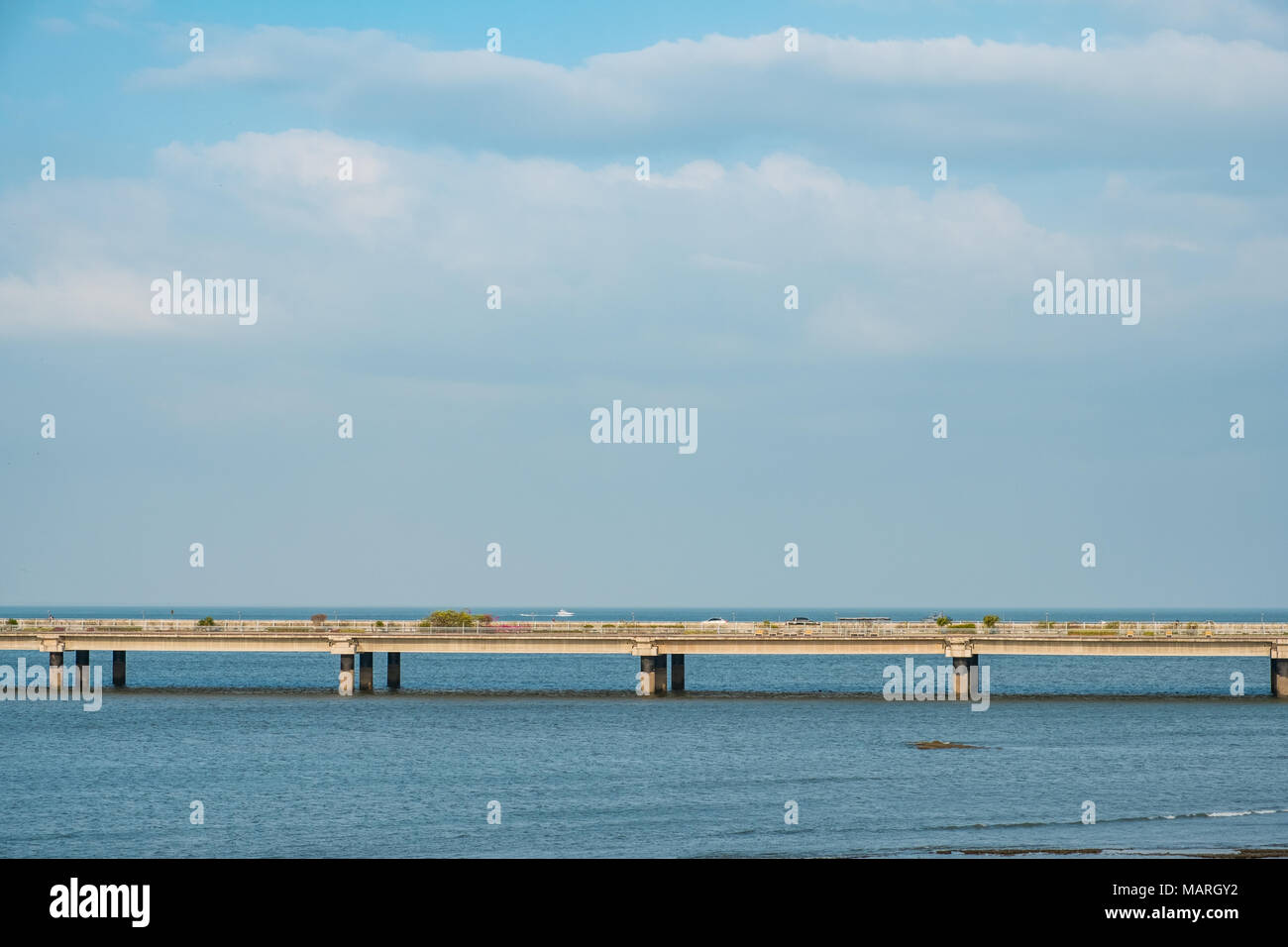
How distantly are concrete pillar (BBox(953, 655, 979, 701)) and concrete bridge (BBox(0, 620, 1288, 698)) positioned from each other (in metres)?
0.14

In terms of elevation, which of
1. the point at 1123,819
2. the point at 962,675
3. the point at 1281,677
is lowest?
the point at 1123,819

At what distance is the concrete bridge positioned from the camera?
88.6 metres

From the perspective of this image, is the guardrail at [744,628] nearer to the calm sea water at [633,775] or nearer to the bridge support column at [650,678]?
the bridge support column at [650,678]

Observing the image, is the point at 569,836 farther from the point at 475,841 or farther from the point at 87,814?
the point at 87,814

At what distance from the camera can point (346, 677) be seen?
9919 cm

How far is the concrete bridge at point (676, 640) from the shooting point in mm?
88562

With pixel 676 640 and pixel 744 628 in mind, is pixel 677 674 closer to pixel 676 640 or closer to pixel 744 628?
pixel 744 628

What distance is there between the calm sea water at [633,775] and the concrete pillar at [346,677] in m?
1.20

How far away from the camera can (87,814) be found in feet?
163

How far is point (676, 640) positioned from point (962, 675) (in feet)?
62.2

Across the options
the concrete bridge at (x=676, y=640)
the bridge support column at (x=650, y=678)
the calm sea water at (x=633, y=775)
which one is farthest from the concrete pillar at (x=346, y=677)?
the bridge support column at (x=650, y=678)

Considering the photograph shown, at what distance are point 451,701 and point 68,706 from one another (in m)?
26.2

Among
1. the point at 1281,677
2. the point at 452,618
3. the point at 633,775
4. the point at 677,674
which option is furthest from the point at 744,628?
the point at 633,775
